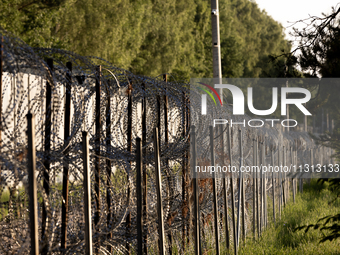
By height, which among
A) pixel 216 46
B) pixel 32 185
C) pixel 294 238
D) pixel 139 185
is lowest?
pixel 294 238

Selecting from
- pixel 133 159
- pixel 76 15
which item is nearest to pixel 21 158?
pixel 133 159

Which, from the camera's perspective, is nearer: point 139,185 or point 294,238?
point 139,185

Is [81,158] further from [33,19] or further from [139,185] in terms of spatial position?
[33,19]

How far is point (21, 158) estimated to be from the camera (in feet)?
8.18

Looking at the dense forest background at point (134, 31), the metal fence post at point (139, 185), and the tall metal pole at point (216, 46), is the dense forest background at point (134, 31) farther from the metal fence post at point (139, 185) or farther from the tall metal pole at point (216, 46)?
the metal fence post at point (139, 185)

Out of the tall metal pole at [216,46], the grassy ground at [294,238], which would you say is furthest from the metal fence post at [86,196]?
the tall metal pole at [216,46]

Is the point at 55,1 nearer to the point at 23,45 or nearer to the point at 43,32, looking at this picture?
the point at 43,32

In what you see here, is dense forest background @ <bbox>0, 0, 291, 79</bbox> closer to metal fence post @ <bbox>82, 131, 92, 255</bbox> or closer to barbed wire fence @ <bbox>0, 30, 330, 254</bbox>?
barbed wire fence @ <bbox>0, 30, 330, 254</bbox>

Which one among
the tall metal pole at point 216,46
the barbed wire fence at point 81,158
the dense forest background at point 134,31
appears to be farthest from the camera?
the dense forest background at point 134,31

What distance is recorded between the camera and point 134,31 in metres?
23.1

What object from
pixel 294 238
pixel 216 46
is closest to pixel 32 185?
pixel 294 238

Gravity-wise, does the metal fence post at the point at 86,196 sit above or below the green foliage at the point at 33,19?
below

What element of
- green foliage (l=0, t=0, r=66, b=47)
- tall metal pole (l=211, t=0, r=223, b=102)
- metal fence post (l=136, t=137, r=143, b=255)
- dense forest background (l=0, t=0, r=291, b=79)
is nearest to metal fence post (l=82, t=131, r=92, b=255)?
metal fence post (l=136, t=137, r=143, b=255)

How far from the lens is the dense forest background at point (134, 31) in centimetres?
1541
